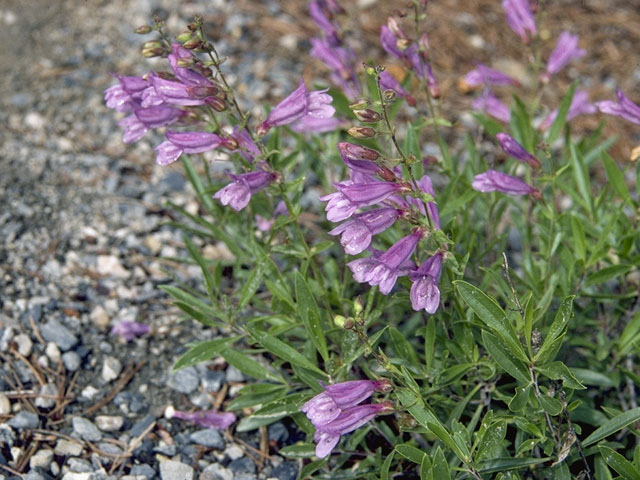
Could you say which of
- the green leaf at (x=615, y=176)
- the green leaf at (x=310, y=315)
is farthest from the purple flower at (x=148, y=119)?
the green leaf at (x=615, y=176)

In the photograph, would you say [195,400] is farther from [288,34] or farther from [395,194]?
[288,34]

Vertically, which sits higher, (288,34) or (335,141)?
(335,141)

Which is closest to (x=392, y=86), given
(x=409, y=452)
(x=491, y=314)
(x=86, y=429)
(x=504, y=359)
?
(x=491, y=314)

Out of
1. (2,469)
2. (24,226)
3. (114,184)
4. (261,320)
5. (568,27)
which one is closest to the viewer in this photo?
(2,469)

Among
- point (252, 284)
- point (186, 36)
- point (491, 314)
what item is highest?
point (186, 36)

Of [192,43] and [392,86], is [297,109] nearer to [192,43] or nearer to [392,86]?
[192,43]

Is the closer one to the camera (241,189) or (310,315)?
(241,189)

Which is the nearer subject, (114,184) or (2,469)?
(2,469)

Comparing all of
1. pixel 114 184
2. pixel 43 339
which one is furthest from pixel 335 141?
pixel 43 339

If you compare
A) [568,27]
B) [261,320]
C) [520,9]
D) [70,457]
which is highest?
[520,9]
